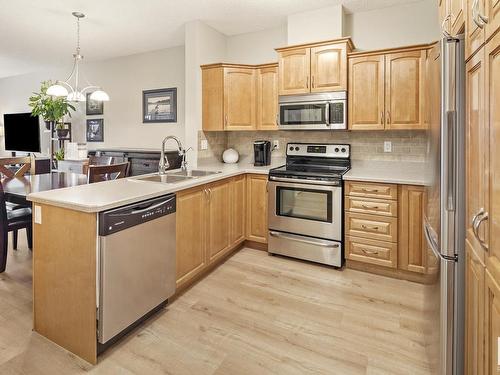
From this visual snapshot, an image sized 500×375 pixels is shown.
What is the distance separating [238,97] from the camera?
379 centimetres

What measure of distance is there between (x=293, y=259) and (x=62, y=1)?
3.52 meters

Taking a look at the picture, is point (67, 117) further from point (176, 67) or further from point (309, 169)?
point (309, 169)

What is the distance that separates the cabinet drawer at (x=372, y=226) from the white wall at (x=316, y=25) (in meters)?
1.90

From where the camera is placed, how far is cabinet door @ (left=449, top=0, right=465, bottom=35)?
4.43 ft

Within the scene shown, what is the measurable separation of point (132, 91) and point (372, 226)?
167 inches

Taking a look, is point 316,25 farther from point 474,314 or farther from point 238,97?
point 474,314

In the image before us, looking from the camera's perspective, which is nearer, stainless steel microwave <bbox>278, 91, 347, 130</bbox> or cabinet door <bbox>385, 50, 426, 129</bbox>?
cabinet door <bbox>385, 50, 426, 129</bbox>

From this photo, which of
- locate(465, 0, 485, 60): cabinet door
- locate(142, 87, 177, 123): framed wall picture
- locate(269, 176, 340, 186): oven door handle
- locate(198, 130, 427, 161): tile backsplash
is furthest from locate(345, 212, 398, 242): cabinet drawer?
locate(142, 87, 177, 123): framed wall picture

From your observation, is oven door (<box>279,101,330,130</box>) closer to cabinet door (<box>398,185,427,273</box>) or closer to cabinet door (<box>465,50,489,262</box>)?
cabinet door (<box>398,185,427,273</box>)

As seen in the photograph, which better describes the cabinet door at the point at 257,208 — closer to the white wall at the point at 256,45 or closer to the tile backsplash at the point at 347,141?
the tile backsplash at the point at 347,141

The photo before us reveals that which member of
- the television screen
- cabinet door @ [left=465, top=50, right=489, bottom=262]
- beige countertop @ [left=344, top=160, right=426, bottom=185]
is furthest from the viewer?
the television screen

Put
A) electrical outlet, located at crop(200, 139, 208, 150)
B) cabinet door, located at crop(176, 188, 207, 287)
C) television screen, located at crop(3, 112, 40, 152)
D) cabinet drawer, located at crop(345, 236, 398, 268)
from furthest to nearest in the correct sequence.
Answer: television screen, located at crop(3, 112, 40, 152) < electrical outlet, located at crop(200, 139, 208, 150) < cabinet drawer, located at crop(345, 236, 398, 268) < cabinet door, located at crop(176, 188, 207, 287)

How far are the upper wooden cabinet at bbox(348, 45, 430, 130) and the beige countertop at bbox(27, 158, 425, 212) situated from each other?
446mm

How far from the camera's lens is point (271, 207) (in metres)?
3.33
